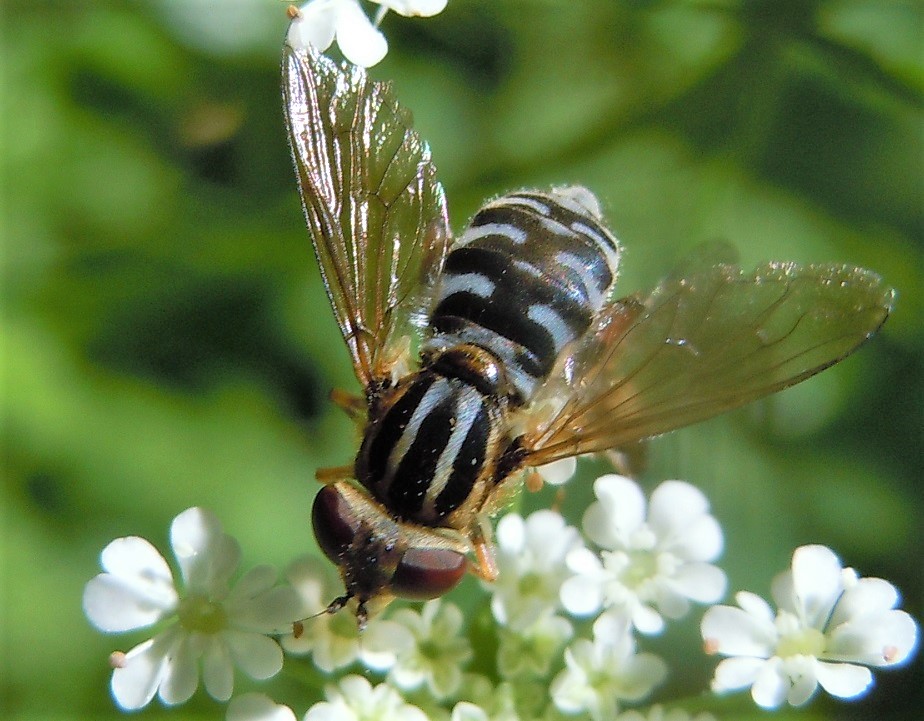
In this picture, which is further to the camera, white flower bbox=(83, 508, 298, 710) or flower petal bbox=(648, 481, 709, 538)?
flower petal bbox=(648, 481, 709, 538)

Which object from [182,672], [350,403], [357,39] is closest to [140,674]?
[182,672]

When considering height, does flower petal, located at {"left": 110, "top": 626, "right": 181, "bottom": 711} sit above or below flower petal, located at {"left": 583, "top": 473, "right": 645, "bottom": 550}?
below

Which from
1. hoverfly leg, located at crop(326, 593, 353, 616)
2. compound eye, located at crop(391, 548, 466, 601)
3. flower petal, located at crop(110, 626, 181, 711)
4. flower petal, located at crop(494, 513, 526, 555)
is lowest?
flower petal, located at crop(110, 626, 181, 711)

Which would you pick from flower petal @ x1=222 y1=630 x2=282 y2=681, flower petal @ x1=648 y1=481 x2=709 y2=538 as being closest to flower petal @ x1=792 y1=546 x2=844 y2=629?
flower petal @ x1=648 y1=481 x2=709 y2=538

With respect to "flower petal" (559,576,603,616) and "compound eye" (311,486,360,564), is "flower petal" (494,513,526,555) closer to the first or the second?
"flower petal" (559,576,603,616)

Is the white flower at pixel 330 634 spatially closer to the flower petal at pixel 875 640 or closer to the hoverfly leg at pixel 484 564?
the hoverfly leg at pixel 484 564

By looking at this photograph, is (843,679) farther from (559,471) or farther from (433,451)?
(433,451)
